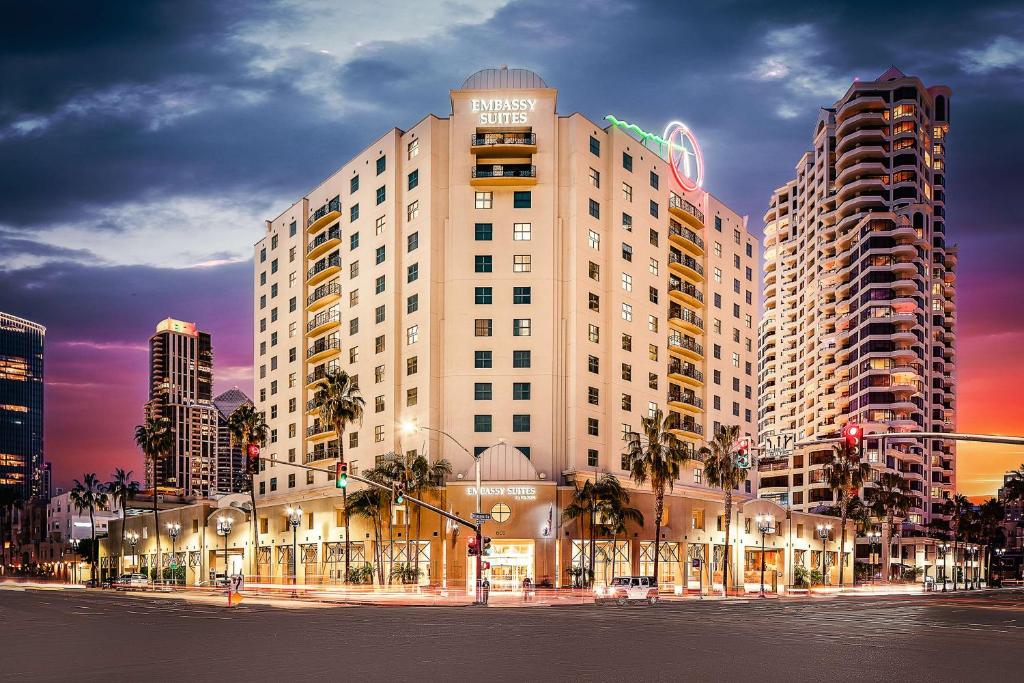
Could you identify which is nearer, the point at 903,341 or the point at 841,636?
the point at 841,636

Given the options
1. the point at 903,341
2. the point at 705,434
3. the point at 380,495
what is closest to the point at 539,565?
the point at 380,495

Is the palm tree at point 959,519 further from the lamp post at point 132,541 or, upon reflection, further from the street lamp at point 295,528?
the lamp post at point 132,541

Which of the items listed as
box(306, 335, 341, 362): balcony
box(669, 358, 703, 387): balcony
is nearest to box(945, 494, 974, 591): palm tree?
box(669, 358, 703, 387): balcony

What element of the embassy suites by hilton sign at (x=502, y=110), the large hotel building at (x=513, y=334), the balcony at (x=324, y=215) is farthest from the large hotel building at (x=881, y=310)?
the embassy suites by hilton sign at (x=502, y=110)

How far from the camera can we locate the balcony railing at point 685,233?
103m

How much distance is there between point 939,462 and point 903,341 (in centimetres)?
3308

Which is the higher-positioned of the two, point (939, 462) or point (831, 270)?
point (831, 270)

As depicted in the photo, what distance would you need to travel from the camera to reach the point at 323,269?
107 m

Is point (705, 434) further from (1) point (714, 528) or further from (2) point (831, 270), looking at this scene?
(2) point (831, 270)

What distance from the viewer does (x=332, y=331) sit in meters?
107

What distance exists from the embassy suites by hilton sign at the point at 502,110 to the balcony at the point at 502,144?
1128 mm

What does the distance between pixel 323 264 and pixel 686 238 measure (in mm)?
37587

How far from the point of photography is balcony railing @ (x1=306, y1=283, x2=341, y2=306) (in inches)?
4142

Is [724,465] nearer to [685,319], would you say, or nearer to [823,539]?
[685,319]
